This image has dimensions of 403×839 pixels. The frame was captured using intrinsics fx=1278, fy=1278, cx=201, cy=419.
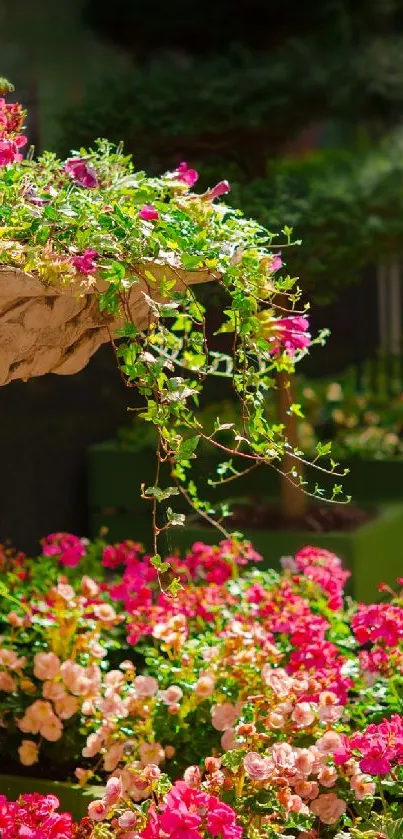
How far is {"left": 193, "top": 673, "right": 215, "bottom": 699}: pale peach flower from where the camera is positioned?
2.47m

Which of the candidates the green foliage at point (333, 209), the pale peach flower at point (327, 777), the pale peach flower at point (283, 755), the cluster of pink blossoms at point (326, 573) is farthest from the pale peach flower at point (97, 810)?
the green foliage at point (333, 209)

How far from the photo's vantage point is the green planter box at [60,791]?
2.40 metres

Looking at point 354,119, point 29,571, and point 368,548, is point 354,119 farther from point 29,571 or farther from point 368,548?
point 29,571

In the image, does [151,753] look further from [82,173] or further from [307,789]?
[82,173]

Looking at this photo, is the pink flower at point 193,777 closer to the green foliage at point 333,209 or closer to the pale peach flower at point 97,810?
the pale peach flower at point 97,810

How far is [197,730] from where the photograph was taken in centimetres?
254

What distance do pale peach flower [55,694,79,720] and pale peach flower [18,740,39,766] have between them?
8 centimetres

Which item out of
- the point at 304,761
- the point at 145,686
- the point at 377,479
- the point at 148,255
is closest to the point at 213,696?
the point at 145,686

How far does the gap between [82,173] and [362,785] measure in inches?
44.4

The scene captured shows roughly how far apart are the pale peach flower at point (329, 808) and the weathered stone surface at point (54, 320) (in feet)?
2.84

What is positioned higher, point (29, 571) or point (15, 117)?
point (15, 117)

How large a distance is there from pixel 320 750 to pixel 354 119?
454 cm

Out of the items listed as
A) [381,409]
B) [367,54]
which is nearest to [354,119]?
[367,54]

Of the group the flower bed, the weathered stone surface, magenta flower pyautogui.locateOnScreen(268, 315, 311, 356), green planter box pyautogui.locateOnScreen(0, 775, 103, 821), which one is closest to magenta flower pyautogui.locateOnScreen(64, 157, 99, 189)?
the weathered stone surface
